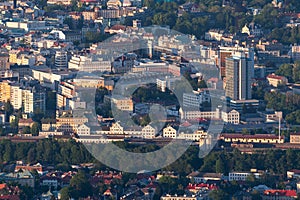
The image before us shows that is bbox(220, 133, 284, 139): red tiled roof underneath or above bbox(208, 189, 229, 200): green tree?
underneath

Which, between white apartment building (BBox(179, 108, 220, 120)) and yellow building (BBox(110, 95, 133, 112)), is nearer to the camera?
white apartment building (BBox(179, 108, 220, 120))

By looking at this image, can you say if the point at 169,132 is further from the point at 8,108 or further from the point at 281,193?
the point at 281,193

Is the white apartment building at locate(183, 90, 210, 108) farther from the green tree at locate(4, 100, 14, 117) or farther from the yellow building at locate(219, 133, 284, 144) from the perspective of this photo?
the green tree at locate(4, 100, 14, 117)

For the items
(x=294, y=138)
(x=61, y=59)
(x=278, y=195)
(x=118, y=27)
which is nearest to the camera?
(x=278, y=195)

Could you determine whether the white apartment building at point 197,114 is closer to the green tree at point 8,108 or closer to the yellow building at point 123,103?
the yellow building at point 123,103

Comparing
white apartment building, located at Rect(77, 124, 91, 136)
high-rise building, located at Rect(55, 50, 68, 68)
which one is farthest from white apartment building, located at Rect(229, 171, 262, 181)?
high-rise building, located at Rect(55, 50, 68, 68)

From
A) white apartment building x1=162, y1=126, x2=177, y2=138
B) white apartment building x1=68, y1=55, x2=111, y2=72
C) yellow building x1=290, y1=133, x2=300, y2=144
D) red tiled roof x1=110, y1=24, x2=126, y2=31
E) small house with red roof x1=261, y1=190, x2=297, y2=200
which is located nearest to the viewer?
small house with red roof x1=261, y1=190, x2=297, y2=200

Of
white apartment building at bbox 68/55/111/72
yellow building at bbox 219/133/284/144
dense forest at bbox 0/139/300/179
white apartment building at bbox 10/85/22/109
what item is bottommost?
white apartment building at bbox 68/55/111/72

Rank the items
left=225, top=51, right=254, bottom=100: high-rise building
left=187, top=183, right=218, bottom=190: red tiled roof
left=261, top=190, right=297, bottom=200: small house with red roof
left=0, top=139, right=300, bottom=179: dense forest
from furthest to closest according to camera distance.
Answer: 1. left=225, top=51, right=254, bottom=100: high-rise building
2. left=0, top=139, right=300, bottom=179: dense forest
3. left=187, top=183, right=218, bottom=190: red tiled roof
4. left=261, top=190, right=297, bottom=200: small house with red roof

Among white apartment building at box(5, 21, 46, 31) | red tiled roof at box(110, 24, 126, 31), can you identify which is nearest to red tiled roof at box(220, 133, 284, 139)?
red tiled roof at box(110, 24, 126, 31)

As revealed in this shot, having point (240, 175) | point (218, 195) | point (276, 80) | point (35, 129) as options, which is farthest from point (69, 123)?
point (276, 80)
